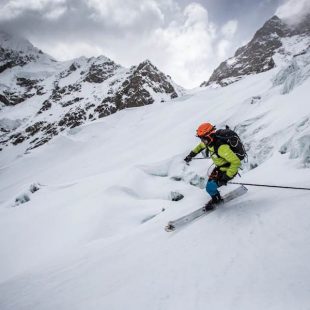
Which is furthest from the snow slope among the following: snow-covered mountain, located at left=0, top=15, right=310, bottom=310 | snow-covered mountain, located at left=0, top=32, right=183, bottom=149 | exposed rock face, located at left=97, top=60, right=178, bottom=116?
snow-covered mountain, located at left=0, top=32, right=183, bottom=149

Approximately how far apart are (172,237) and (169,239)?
8 cm

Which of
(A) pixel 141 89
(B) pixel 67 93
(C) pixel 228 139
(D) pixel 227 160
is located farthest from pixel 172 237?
(B) pixel 67 93

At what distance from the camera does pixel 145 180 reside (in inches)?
550

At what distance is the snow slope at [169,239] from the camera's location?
3227 mm

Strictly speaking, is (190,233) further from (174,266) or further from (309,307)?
(309,307)

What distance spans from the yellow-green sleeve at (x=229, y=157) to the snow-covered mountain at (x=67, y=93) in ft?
267

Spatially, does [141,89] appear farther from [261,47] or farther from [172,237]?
→ [261,47]

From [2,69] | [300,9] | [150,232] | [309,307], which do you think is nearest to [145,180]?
[150,232]

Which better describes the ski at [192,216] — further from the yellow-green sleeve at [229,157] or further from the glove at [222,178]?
the yellow-green sleeve at [229,157]

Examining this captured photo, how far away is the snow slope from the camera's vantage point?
3.23 meters

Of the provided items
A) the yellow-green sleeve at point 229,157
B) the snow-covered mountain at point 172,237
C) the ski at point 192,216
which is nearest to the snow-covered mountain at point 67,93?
the snow-covered mountain at point 172,237

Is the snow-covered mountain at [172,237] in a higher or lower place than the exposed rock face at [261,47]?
lower

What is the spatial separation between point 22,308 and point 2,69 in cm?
20189

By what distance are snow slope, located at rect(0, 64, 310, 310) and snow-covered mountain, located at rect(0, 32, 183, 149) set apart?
2925 inches
